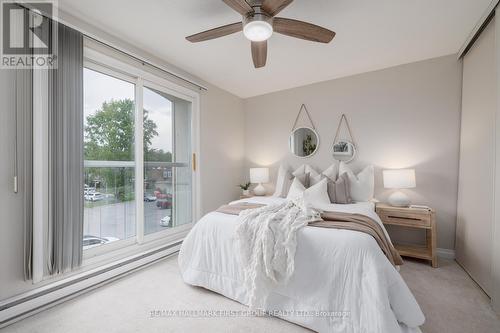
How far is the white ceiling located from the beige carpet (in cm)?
255

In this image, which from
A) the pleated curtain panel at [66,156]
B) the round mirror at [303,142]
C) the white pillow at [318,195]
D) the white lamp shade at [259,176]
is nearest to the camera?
the pleated curtain panel at [66,156]

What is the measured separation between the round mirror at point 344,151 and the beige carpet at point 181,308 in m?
1.67

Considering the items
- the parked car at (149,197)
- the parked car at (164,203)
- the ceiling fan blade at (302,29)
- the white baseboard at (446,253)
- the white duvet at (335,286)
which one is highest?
the ceiling fan blade at (302,29)

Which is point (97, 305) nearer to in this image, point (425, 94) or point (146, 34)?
point (146, 34)

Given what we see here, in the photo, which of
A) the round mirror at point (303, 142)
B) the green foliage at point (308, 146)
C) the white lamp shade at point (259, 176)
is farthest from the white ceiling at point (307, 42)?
the white lamp shade at point (259, 176)

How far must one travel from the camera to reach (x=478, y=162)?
2184 mm

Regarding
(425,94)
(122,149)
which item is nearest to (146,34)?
(122,149)

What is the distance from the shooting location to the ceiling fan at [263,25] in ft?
5.15

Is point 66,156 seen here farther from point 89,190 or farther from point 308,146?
point 308,146

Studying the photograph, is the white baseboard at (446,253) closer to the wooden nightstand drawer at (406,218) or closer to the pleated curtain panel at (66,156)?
the wooden nightstand drawer at (406,218)

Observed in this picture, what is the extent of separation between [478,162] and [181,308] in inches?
123

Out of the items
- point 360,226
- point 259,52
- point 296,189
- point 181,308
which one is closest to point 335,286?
point 360,226

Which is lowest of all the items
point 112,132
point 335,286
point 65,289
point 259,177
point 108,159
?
point 65,289

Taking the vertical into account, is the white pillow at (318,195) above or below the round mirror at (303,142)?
below
